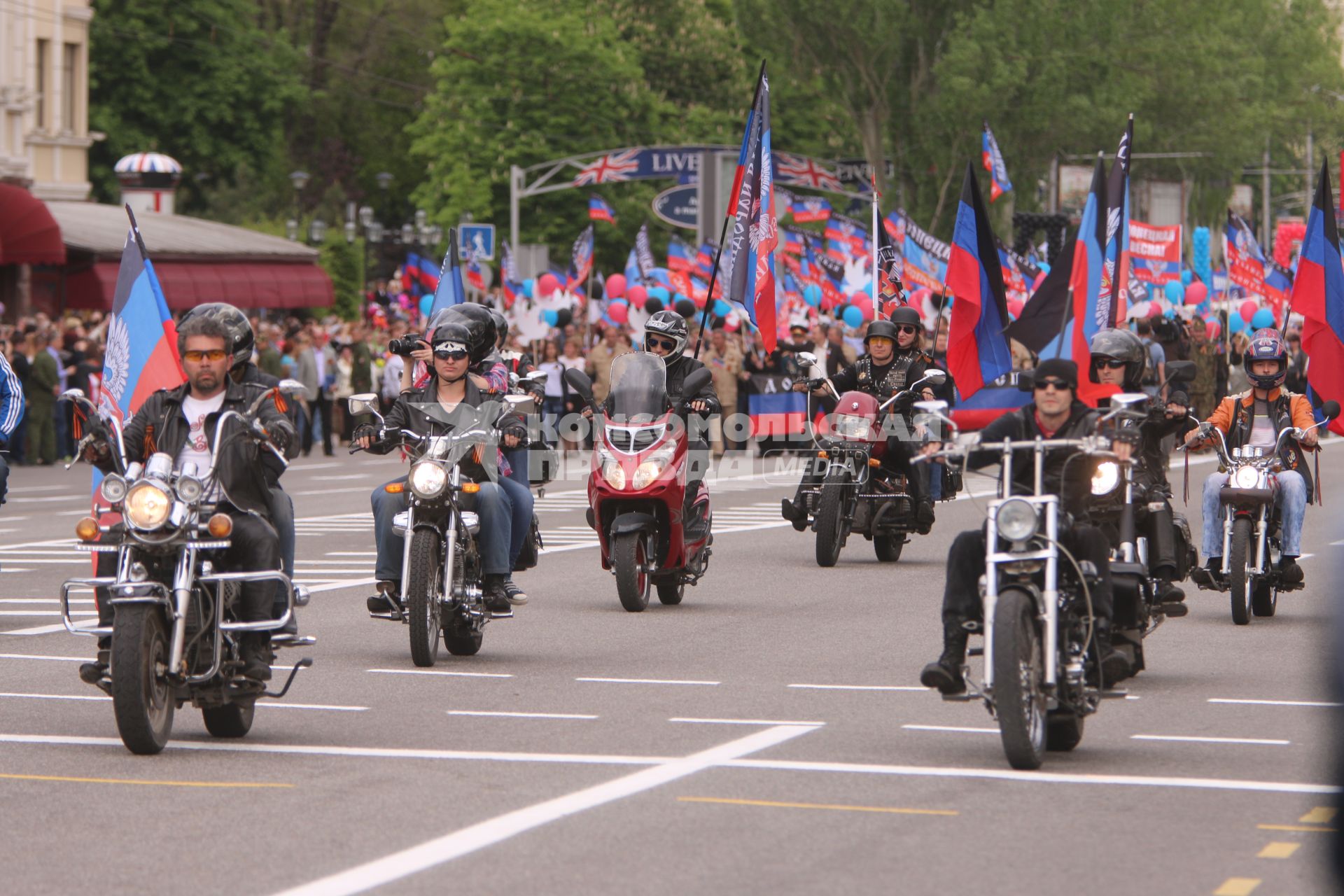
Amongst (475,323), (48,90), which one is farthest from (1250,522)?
(48,90)

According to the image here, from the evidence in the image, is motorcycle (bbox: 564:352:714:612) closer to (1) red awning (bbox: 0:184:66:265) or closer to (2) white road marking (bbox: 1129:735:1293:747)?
(2) white road marking (bbox: 1129:735:1293:747)

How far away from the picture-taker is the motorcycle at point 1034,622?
27.9 ft

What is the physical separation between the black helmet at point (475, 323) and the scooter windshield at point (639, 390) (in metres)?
2.09

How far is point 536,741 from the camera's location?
9.50 m

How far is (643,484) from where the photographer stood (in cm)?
1435

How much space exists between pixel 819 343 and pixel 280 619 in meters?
23.0

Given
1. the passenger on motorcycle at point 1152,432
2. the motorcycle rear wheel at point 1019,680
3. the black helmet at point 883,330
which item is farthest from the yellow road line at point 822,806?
the black helmet at point 883,330

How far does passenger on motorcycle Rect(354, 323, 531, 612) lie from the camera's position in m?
12.0

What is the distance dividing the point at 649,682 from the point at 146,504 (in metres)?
3.06

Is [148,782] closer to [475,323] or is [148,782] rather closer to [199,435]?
[199,435]

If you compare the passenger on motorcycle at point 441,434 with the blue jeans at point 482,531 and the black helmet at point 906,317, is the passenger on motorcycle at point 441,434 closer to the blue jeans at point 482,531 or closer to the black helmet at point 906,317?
the blue jeans at point 482,531

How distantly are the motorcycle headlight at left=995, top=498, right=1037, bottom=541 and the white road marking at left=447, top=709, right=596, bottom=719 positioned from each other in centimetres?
224

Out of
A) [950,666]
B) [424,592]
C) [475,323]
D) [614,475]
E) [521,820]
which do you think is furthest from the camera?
[614,475]

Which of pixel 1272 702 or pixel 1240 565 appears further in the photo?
pixel 1240 565
